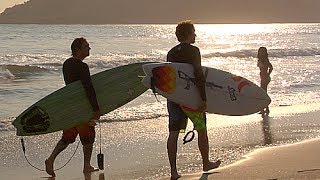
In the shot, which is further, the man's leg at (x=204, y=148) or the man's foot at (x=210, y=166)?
the man's foot at (x=210, y=166)

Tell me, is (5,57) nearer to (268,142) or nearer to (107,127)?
(107,127)

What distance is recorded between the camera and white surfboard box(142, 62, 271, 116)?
5.69 meters

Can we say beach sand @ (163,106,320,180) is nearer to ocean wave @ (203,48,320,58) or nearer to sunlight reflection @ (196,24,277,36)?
ocean wave @ (203,48,320,58)

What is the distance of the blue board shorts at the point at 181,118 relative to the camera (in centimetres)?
561

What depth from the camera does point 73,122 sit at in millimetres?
6195

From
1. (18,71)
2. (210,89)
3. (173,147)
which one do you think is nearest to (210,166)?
(173,147)

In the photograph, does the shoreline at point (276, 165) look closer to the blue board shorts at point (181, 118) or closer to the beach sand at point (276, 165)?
the beach sand at point (276, 165)

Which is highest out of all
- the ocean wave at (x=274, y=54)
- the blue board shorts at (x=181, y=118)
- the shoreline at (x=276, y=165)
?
the ocean wave at (x=274, y=54)

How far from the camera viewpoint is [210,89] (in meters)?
6.03

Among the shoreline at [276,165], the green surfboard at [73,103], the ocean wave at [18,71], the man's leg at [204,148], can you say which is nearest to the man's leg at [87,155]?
the green surfboard at [73,103]

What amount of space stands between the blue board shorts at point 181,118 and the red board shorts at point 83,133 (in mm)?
900

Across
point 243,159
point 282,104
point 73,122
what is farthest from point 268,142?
point 282,104

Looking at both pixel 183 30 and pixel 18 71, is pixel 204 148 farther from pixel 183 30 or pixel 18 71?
pixel 18 71

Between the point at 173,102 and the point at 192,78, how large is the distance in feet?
0.96
